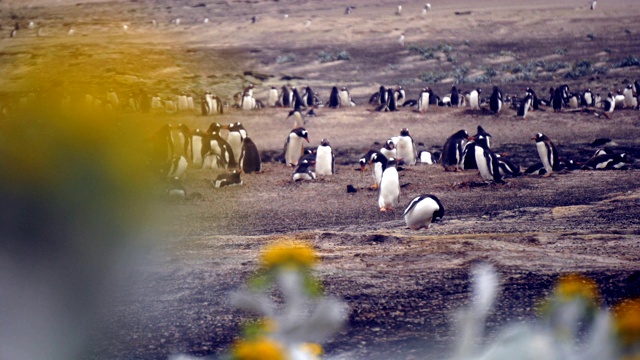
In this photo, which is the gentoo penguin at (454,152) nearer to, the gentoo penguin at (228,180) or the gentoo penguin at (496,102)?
the gentoo penguin at (228,180)

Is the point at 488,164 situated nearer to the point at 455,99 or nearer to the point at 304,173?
the point at 304,173

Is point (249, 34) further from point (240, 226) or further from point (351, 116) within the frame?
point (240, 226)

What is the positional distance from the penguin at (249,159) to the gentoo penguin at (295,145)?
2.75 feet

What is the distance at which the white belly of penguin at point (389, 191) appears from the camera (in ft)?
30.5

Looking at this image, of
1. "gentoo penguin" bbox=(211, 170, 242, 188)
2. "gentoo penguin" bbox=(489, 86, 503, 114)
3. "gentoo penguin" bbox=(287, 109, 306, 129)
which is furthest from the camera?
"gentoo penguin" bbox=(489, 86, 503, 114)

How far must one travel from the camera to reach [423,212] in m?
7.78

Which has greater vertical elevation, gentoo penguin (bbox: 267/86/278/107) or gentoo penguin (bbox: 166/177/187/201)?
gentoo penguin (bbox: 166/177/187/201)

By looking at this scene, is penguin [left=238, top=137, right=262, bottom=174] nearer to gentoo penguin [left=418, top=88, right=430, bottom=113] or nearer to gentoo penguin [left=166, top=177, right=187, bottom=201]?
gentoo penguin [left=166, top=177, right=187, bottom=201]

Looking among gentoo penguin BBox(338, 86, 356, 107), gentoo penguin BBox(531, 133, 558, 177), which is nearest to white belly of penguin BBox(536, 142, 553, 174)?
gentoo penguin BBox(531, 133, 558, 177)

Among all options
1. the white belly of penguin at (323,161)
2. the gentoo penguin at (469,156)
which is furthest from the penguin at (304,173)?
the gentoo penguin at (469,156)

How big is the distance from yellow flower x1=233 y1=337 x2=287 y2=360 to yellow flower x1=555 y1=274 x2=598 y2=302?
0.63 meters

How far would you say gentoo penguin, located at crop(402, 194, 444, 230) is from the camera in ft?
25.3

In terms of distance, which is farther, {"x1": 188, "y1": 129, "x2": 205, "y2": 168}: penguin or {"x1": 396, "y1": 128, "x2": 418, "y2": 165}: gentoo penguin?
{"x1": 188, "y1": 129, "x2": 205, "y2": 168}: penguin

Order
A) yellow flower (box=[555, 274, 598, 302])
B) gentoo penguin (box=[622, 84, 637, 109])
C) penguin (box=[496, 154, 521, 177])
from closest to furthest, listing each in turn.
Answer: yellow flower (box=[555, 274, 598, 302]), penguin (box=[496, 154, 521, 177]), gentoo penguin (box=[622, 84, 637, 109])
